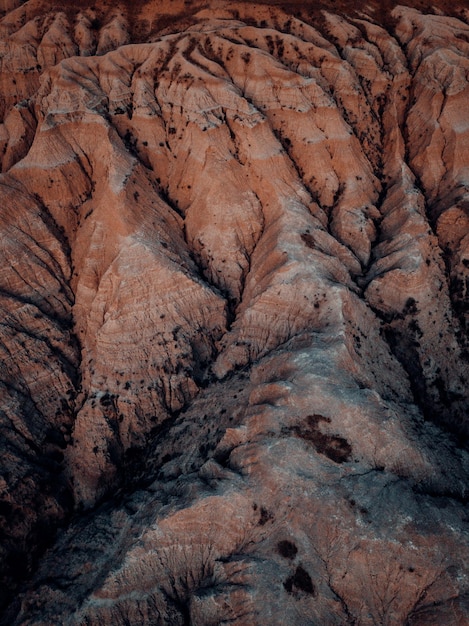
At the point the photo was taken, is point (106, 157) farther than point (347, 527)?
Yes

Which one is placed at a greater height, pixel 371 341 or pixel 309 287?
pixel 309 287

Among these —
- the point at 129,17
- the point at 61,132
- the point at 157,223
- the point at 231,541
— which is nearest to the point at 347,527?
the point at 231,541

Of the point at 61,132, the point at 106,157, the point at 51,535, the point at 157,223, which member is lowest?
the point at 51,535

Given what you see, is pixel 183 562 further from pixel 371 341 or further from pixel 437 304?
pixel 437 304

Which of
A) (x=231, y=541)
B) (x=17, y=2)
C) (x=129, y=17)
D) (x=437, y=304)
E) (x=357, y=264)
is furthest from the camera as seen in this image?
(x=17, y=2)

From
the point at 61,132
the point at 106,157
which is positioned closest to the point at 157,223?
the point at 106,157

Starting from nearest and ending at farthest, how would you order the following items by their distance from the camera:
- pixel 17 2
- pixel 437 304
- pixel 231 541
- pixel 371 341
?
pixel 231 541 < pixel 371 341 < pixel 437 304 < pixel 17 2
